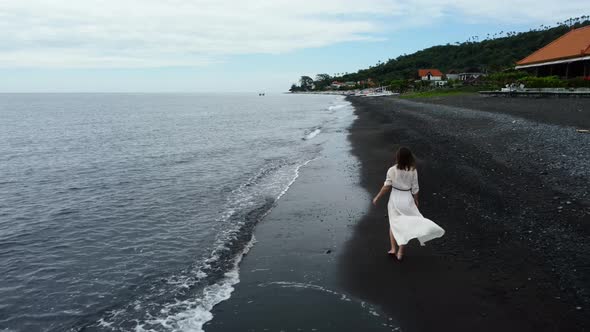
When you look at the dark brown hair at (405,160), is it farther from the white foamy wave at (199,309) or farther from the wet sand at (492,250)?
the white foamy wave at (199,309)

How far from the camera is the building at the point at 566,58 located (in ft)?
133

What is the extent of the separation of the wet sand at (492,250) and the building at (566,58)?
32.6 metres

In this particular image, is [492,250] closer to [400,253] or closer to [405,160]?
[400,253]

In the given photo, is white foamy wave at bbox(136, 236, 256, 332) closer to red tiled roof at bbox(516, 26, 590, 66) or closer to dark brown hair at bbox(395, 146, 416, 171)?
dark brown hair at bbox(395, 146, 416, 171)

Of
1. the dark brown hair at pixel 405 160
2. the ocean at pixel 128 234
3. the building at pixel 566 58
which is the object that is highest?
the building at pixel 566 58

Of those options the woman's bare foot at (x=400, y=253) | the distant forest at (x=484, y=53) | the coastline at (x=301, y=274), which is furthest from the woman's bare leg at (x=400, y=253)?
the distant forest at (x=484, y=53)

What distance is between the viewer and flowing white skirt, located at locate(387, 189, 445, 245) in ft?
22.2

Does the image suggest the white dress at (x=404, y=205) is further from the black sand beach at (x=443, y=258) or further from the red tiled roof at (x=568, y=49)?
the red tiled roof at (x=568, y=49)

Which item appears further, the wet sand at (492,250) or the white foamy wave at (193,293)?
the white foamy wave at (193,293)

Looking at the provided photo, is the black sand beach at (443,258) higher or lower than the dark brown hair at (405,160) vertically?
lower

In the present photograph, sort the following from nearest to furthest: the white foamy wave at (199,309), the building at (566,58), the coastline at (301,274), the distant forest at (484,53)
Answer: the coastline at (301,274) → the white foamy wave at (199,309) → the building at (566,58) → the distant forest at (484,53)

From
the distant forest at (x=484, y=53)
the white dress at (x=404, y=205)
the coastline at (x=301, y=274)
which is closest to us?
the coastline at (x=301, y=274)

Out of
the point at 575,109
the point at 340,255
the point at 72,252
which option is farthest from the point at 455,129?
the point at 72,252

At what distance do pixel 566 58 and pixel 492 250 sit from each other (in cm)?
4443
